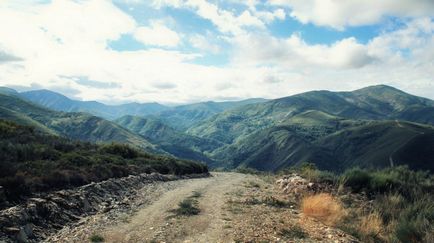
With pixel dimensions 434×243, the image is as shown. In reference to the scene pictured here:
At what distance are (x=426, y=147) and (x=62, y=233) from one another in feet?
612

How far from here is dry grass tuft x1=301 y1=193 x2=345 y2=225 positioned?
1386 centimetres

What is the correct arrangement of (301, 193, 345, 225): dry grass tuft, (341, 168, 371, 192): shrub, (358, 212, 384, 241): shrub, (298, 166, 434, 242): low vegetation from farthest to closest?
(341, 168, 371, 192): shrub, (301, 193, 345, 225): dry grass tuft, (358, 212, 384, 241): shrub, (298, 166, 434, 242): low vegetation

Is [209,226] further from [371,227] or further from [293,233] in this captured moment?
[371,227]

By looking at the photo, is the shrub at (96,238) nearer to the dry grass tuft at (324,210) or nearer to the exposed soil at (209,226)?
the exposed soil at (209,226)

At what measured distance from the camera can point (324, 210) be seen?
1487cm

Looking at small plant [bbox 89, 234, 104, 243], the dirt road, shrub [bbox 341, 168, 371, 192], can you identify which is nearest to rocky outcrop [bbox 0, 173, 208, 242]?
the dirt road

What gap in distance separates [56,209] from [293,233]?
9121 mm

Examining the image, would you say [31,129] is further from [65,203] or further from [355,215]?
[355,215]

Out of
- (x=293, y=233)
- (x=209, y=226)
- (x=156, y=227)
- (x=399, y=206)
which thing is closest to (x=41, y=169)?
(x=156, y=227)

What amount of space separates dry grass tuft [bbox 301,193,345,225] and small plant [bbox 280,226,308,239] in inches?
57.6

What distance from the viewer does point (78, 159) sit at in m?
26.6

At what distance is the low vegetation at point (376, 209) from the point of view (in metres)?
10.9

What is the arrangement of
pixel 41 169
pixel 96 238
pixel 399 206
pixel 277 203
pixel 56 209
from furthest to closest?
pixel 41 169
pixel 277 203
pixel 56 209
pixel 399 206
pixel 96 238

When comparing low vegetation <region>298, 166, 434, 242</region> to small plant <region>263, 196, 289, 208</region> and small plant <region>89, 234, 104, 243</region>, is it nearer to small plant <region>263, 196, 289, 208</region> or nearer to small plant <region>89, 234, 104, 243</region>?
small plant <region>263, 196, 289, 208</region>
